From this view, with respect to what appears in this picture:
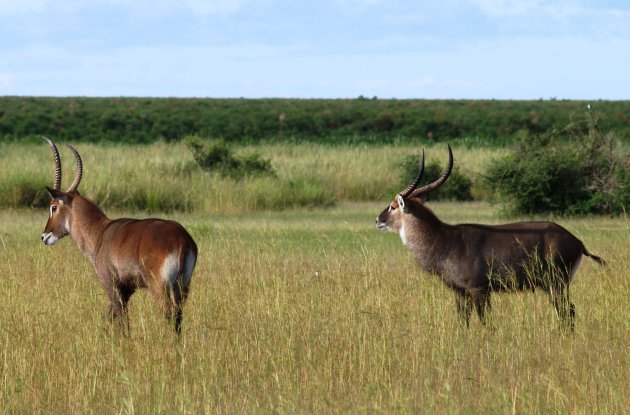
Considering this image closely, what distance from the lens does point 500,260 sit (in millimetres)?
7648

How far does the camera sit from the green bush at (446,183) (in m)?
22.6

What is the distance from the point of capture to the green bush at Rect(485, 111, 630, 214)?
18062mm

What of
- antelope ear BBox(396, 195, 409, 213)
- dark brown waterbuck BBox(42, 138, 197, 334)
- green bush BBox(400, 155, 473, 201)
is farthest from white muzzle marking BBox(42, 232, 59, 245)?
green bush BBox(400, 155, 473, 201)

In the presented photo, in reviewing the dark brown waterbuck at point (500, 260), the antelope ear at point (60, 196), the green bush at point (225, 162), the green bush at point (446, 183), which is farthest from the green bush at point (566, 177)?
the antelope ear at point (60, 196)

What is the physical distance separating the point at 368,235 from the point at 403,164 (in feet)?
28.8

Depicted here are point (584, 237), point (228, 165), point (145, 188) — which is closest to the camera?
point (584, 237)

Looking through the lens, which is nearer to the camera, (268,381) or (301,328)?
(268,381)

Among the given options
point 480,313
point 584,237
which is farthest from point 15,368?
point 584,237

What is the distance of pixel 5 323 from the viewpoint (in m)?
7.60

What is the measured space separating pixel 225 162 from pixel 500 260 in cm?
1562

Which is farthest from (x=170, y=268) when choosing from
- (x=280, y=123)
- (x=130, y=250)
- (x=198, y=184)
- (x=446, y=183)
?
(x=280, y=123)

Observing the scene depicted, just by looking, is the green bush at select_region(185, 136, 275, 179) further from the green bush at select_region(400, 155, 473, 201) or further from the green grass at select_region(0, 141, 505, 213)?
the green bush at select_region(400, 155, 473, 201)

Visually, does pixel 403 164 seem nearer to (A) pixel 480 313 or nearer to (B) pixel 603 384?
(A) pixel 480 313

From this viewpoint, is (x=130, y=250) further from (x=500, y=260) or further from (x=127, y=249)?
(x=500, y=260)
